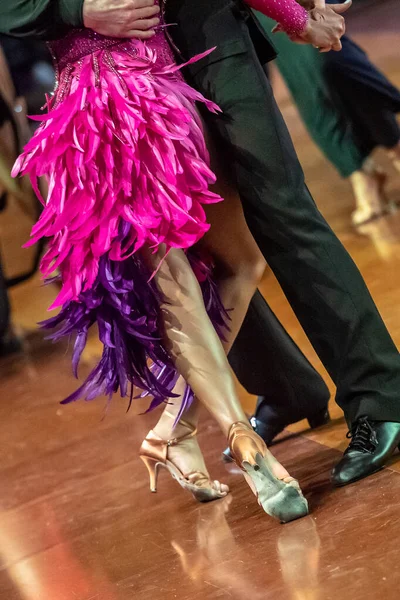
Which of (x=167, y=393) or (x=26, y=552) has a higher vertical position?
(x=167, y=393)

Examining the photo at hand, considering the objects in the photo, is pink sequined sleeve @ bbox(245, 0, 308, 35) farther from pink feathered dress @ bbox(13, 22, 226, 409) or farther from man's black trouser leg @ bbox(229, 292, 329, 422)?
man's black trouser leg @ bbox(229, 292, 329, 422)

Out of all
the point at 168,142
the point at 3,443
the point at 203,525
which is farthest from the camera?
the point at 3,443

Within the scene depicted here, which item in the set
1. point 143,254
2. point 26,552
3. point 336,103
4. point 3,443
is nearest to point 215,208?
point 143,254

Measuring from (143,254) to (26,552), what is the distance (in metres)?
0.64

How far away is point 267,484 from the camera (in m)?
1.66

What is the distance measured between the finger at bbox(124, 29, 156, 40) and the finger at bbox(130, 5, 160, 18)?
0.07 ft

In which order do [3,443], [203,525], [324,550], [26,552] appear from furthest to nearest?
[3,443] < [26,552] < [203,525] < [324,550]

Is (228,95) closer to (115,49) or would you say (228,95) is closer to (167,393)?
(115,49)

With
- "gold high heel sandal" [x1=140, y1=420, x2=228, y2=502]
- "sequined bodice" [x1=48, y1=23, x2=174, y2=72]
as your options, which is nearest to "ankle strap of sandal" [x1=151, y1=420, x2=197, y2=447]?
"gold high heel sandal" [x1=140, y1=420, x2=228, y2=502]

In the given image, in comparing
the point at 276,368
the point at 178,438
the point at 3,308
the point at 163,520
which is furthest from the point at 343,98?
the point at 163,520

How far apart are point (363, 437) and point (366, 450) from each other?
0.09 ft

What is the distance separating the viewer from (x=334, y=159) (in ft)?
12.7

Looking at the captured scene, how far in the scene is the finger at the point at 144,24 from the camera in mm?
1673

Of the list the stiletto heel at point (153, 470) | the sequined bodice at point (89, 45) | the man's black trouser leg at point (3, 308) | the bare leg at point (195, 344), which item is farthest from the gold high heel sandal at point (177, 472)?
the man's black trouser leg at point (3, 308)
